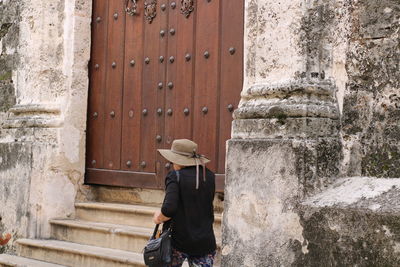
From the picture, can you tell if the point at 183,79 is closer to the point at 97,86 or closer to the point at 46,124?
the point at 97,86

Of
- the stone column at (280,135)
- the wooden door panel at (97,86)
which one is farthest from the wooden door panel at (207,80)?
the wooden door panel at (97,86)

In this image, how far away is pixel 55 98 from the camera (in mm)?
6230

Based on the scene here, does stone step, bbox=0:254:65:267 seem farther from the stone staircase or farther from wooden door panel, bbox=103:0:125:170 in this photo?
wooden door panel, bbox=103:0:125:170

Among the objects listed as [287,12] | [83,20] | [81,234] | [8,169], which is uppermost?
[83,20]

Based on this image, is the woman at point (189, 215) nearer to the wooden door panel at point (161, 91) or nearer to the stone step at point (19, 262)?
the wooden door panel at point (161, 91)

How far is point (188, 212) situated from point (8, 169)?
288 cm

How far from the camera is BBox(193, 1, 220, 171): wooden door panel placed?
16.8 feet

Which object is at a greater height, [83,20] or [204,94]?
[83,20]

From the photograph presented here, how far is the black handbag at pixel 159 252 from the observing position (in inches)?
150

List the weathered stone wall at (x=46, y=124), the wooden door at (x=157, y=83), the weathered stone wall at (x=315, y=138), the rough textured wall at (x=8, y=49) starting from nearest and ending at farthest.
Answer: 1. the weathered stone wall at (x=315, y=138)
2. the wooden door at (x=157, y=83)
3. the weathered stone wall at (x=46, y=124)
4. the rough textured wall at (x=8, y=49)

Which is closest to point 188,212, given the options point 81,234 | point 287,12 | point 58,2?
point 287,12

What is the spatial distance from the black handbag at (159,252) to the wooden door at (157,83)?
1156mm

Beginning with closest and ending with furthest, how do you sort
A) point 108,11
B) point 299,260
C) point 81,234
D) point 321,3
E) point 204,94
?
point 299,260, point 321,3, point 204,94, point 81,234, point 108,11

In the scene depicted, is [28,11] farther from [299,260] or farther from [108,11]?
[299,260]
